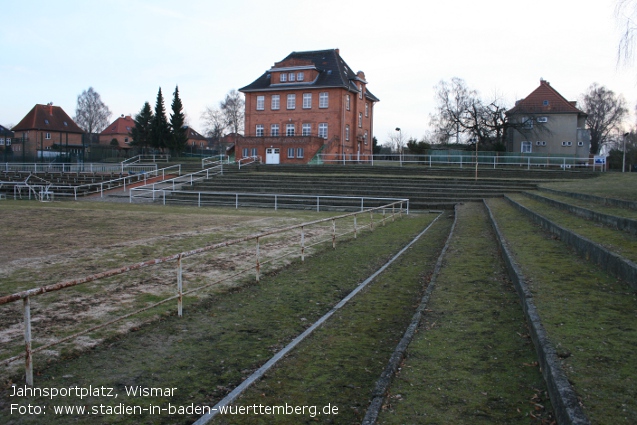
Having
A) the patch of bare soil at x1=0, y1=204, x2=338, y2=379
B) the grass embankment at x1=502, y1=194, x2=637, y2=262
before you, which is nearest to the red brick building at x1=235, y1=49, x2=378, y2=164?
the patch of bare soil at x1=0, y1=204, x2=338, y2=379

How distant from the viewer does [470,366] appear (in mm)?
5023

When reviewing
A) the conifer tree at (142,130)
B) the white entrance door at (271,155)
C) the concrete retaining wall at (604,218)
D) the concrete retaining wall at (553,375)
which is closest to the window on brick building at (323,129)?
the white entrance door at (271,155)

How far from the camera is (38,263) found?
35.2ft

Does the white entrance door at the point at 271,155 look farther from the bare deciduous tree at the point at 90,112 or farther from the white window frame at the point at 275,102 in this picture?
the bare deciduous tree at the point at 90,112

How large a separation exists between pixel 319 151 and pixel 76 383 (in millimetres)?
46094

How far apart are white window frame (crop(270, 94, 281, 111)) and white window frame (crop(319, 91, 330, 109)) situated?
488cm

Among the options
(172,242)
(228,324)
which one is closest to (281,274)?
(228,324)

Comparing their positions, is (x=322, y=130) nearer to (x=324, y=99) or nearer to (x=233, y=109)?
(x=324, y=99)

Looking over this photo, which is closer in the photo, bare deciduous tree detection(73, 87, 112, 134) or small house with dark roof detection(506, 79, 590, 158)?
small house with dark roof detection(506, 79, 590, 158)

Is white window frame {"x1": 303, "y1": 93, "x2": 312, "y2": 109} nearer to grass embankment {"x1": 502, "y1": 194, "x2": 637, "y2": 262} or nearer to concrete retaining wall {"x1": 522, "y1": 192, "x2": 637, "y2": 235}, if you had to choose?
concrete retaining wall {"x1": 522, "y1": 192, "x2": 637, "y2": 235}

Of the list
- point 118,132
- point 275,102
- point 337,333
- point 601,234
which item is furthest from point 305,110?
point 118,132

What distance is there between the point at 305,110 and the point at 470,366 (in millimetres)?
50932

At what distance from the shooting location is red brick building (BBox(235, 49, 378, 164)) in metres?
50.8

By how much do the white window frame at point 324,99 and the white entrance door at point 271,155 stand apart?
7243 mm
